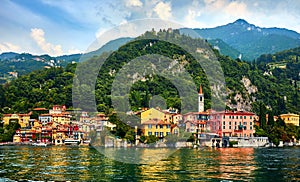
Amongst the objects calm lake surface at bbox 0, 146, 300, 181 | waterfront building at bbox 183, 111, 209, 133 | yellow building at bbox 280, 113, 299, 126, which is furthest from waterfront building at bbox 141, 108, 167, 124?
calm lake surface at bbox 0, 146, 300, 181

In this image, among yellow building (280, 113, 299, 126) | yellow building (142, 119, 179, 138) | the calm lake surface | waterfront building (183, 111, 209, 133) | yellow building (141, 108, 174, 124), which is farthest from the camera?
yellow building (280, 113, 299, 126)

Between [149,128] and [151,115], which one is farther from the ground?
[151,115]

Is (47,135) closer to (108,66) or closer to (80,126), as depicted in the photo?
(80,126)

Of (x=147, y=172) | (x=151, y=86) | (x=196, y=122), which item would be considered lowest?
(x=147, y=172)

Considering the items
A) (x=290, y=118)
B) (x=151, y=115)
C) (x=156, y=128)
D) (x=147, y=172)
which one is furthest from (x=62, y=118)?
(x=147, y=172)

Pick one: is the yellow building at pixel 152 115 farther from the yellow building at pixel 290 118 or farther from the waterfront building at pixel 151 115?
the yellow building at pixel 290 118

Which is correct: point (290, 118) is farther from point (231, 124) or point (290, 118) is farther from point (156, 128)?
point (156, 128)

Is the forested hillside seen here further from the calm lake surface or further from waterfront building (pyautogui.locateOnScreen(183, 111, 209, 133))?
the calm lake surface

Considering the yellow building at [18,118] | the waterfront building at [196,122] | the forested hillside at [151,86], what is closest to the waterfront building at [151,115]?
the waterfront building at [196,122]

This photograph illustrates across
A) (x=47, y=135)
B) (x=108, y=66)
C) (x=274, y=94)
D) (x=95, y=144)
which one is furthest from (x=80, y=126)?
(x=274, y=94)
